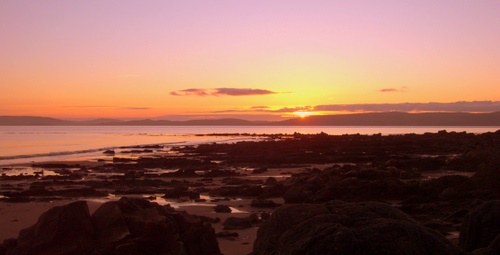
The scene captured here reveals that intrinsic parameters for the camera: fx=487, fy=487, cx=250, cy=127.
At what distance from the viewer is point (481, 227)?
24.1 ft

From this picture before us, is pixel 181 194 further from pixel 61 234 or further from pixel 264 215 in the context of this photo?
pixel 61 234

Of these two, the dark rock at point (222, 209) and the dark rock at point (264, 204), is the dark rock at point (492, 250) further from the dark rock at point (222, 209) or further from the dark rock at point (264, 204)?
the dark rock at point (264, 204)

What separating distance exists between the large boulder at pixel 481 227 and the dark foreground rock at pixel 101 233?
15.5 feet

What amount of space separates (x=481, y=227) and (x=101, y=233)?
6224 millimetres

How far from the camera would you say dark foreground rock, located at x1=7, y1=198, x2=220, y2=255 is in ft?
27.0

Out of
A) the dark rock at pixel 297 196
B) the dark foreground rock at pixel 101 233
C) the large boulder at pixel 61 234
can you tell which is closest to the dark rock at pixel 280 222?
the dark foreground rock at pixel 101 233

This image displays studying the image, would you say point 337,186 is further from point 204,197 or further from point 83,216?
point 83,216

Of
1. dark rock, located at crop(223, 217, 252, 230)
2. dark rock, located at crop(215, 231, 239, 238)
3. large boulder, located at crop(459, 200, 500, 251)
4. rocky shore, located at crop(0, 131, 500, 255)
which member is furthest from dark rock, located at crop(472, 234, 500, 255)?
dark rock, located at crop(223, 217, 252, 230)

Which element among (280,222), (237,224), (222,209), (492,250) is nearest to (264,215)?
(237,224)

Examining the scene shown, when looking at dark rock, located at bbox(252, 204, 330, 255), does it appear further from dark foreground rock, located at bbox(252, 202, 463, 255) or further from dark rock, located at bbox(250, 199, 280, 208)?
dark rock, located at bbox(250, 199, 280, 208)

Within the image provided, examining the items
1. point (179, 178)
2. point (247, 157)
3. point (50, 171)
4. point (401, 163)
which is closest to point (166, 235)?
point (179, 178)

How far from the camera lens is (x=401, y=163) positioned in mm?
29344

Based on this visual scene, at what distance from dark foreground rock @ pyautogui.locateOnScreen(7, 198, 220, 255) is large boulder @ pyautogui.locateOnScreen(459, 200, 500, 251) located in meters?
4.73

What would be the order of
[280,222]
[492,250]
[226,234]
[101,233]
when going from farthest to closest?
[226,234]
[101,233]
[280,222]
[492,250]
